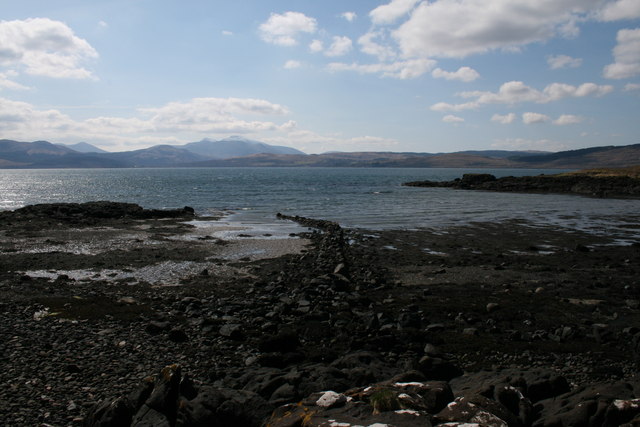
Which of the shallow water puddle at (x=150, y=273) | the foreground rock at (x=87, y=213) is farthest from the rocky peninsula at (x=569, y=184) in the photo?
the shallow water puddle at (x=150, y=273)

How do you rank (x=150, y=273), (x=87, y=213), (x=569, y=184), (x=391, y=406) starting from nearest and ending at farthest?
(x=391, y=406) → (x=150, y=273) → (x=87, y=213) → (x=569, y=184)

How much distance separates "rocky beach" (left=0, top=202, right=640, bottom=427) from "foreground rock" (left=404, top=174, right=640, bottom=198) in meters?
62.8

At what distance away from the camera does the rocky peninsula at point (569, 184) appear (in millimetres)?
79438

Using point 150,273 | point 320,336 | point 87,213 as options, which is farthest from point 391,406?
point 87,213

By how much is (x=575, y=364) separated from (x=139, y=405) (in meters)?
9.41

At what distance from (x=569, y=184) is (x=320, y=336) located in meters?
95.1

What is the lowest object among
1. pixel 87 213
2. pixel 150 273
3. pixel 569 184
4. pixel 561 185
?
pixel 150 273

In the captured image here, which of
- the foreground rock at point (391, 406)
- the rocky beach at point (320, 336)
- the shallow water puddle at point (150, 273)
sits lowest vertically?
the shallow water puddle at point (150, 273)

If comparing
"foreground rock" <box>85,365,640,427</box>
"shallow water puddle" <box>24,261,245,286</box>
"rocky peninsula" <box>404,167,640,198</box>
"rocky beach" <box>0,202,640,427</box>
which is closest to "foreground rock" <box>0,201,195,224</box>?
"rocky beach" <box>0,202,640,427</box>

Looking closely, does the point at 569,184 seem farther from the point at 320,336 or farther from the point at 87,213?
the point at 320,336

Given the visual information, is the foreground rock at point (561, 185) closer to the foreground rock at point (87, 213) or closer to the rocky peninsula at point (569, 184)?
the rocky peninsula at point (569, 184)

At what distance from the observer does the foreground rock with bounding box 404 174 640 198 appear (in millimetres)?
79312

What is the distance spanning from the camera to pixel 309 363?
9.70 meters

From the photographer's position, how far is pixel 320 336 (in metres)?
11.6
